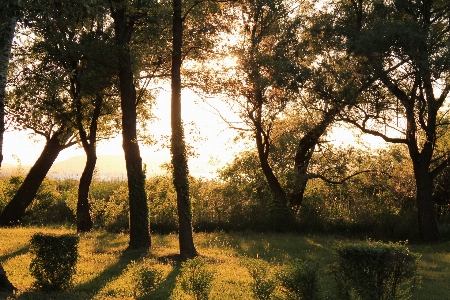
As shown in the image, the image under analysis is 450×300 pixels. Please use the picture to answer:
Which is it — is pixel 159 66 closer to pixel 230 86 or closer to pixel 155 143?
pixel 230 86

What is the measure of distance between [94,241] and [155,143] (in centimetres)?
538

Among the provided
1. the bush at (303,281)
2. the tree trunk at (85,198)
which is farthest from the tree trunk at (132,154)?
the bush at (303,281)

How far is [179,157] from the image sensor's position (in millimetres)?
15562

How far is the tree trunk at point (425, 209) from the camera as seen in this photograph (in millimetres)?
20859

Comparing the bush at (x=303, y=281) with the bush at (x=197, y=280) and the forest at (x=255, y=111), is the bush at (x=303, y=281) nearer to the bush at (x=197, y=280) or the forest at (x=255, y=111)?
the bush at (x=197, y=280)

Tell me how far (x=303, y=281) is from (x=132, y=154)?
Answer: 1034 centimetres

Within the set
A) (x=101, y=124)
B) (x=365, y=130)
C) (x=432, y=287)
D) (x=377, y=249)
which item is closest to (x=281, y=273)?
(x=377, y=249)

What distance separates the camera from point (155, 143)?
15.4m

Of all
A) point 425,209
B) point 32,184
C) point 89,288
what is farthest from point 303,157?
point 89,288

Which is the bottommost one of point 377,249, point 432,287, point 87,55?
point 432,287

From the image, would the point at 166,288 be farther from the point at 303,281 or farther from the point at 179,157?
the point at 179,157

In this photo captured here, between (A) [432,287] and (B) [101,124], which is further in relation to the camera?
(B) [101,124]

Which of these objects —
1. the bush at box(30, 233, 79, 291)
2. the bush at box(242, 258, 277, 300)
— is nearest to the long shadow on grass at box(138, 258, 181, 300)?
the bush at box(30, 233, 79, 291)

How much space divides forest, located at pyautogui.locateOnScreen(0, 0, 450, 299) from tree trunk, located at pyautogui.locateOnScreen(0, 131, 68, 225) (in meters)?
0.06
